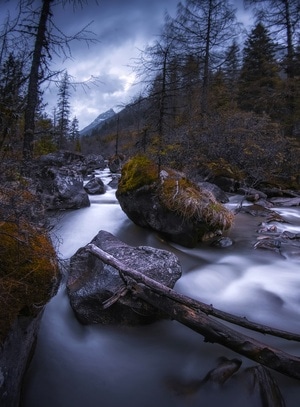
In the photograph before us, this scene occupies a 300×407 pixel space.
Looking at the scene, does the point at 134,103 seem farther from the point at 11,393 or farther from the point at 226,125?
the point at 226,125

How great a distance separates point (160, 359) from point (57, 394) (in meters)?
1.19

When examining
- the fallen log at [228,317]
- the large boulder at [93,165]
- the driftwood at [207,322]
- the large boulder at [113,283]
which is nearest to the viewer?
the driftwood at [207,322]

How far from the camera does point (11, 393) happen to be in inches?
81.1

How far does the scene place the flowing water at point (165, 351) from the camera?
102 inches

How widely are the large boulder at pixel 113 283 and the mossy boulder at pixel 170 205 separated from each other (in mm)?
1848

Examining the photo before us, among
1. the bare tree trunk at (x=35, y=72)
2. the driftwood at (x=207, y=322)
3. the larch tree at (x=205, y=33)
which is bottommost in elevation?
the driftwood at (x=207, y=322)

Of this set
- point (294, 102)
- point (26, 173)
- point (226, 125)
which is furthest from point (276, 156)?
point (26, 173)

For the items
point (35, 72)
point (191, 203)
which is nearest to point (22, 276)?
point (191, 203)

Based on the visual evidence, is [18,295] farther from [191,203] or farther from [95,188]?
[95,188]

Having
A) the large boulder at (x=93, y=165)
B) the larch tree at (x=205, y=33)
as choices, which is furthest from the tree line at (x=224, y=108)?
the large boulder at (x=93, y=165)

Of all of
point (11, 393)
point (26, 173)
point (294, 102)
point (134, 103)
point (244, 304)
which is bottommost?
point (244, 304)

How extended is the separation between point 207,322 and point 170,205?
337 centimetres

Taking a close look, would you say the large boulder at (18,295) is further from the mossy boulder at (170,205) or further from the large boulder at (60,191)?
the large boulder at (60,191)

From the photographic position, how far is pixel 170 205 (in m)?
5.89
